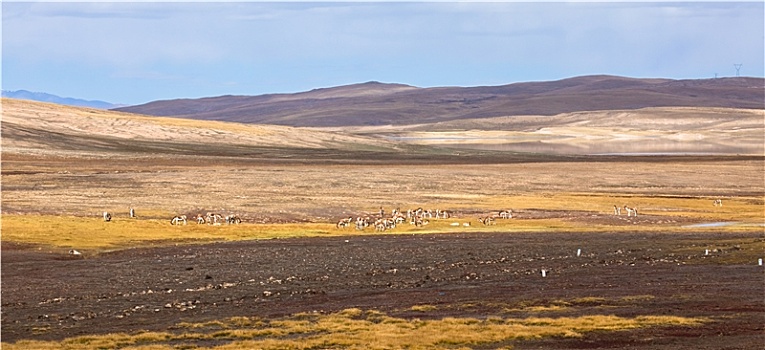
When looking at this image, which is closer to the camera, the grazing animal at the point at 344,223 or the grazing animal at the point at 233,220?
the grazing animal at the point at 344,223

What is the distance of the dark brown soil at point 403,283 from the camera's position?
22.2m

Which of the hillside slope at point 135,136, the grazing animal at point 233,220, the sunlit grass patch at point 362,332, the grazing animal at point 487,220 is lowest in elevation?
the grazing animal at point 487,220

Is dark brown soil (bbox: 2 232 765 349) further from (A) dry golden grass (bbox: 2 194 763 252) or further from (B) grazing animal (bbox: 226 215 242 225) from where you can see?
(B) grazing animal (bbox: 226 215 242 225)

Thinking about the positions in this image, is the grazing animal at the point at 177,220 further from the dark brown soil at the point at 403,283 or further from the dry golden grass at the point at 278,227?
the dark brown soil at the point at 403,283

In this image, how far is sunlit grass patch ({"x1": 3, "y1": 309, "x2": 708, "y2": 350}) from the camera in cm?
1977

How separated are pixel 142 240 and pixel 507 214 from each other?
17123 mm

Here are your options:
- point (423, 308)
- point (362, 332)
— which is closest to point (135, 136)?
point (423, 308)

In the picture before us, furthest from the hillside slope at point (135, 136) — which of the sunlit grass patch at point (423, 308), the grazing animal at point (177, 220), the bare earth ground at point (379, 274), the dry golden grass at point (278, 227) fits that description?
the sunlit grass patch at point (423, 308)

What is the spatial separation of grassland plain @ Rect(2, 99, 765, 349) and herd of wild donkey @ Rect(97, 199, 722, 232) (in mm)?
511

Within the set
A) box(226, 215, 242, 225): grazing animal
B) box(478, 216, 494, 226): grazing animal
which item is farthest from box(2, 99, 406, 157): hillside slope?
box(478, 216, 494, 226): grazing animal

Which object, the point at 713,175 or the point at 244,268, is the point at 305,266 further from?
the point at 713,175

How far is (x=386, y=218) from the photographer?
47.5 m

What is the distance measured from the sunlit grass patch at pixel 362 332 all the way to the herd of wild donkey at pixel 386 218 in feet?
68.2

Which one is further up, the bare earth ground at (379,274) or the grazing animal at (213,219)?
the grazing animal at (213,219)
